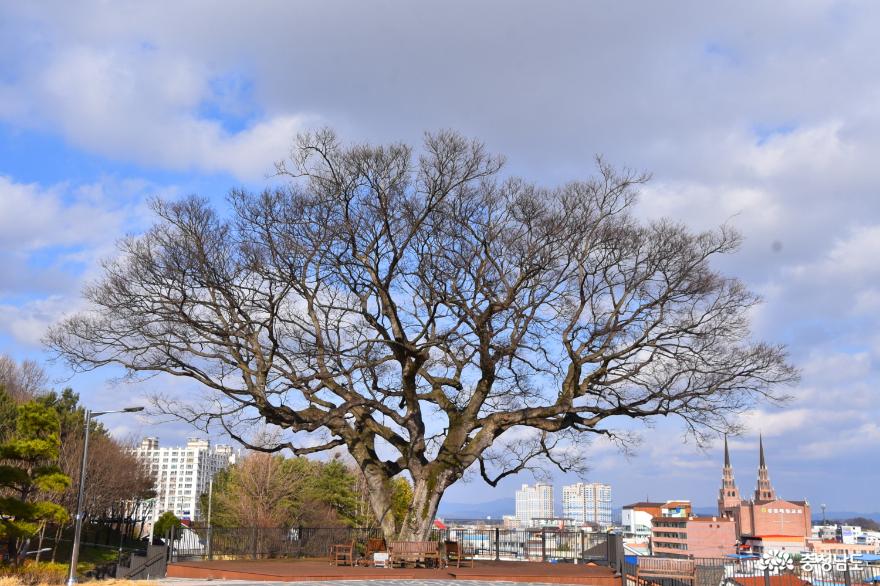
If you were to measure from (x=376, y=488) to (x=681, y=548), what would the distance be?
144m

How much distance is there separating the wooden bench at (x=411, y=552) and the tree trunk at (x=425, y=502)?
1044 millimetres

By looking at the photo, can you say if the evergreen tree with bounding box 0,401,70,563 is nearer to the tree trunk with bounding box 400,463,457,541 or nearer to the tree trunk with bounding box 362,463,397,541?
the tree trunk with bounding box 362,463,397,541

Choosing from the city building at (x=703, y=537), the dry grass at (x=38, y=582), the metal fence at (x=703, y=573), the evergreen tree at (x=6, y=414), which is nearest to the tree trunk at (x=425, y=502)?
the metal fence at (x=703, y=573)

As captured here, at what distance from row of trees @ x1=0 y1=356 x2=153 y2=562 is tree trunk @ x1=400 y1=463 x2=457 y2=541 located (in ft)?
35.8

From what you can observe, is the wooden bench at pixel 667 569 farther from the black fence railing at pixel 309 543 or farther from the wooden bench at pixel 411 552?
the wooden bench at pixel 411 552

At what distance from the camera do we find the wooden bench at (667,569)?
2256 cm

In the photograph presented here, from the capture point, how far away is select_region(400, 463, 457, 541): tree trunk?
25641 millimetres

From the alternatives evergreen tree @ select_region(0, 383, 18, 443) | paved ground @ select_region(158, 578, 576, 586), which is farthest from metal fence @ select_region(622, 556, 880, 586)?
evergreen tree @ select_region(0, 383, 18, 443)

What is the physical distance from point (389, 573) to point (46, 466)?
1249cm

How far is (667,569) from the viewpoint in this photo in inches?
931

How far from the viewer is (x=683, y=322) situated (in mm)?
26156

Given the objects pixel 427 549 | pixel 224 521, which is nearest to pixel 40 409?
pixel 427 549

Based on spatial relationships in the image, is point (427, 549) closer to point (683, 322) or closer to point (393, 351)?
point (393, 351)

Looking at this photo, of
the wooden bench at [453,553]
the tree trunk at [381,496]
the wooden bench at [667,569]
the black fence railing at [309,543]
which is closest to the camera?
the wooden bench at [667,569]
